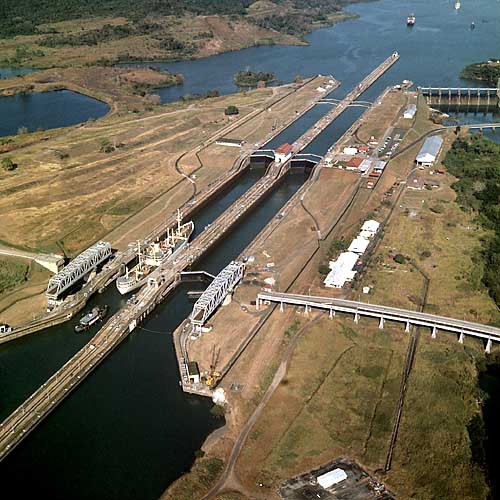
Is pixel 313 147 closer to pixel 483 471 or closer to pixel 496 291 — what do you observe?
pixel 496 291

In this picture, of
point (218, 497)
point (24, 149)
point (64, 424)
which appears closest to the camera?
point (218, 497)

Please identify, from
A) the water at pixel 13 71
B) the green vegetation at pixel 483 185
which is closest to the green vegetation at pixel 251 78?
the water at pixel 13 71

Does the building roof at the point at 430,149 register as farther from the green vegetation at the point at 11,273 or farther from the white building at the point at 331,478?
the white building at the point at 331,478

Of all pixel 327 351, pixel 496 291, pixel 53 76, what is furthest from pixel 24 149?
pixel 496 291

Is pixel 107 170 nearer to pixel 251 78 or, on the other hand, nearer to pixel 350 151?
pixel 350 151

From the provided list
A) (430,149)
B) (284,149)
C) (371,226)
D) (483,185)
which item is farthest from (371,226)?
(430,149)
